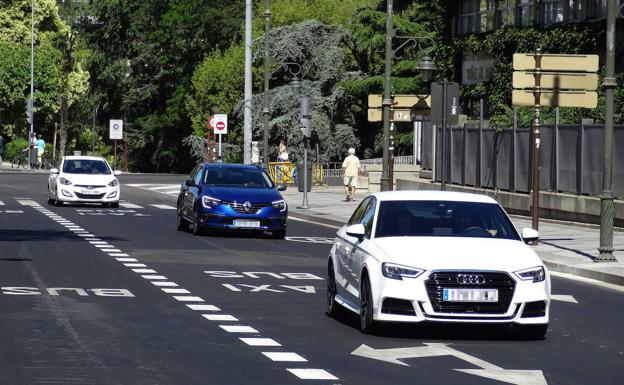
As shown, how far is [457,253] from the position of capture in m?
14.5

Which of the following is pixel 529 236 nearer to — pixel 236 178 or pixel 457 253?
pixel 457 253

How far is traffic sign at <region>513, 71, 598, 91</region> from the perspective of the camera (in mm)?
29719

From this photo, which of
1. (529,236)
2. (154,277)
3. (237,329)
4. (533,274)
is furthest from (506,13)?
(533,274)

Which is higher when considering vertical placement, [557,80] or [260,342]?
[557,80]

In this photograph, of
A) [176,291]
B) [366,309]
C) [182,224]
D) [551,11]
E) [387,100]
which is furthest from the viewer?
[551,11]

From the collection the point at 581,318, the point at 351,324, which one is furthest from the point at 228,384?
the point at 581,318

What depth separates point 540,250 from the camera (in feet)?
92.8

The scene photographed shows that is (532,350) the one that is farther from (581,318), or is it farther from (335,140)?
(335,140)

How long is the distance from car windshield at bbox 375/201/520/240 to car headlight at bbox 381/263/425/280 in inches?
38.9

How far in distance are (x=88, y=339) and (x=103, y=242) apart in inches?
609

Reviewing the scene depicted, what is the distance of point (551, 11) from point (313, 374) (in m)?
47.1

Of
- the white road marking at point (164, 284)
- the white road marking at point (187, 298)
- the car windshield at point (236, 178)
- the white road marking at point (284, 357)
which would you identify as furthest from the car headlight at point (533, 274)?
the car windshield at point (236, 178)

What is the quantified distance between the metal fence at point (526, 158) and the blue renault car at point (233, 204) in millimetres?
7504

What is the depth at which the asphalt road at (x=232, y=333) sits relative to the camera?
12.0 meters
